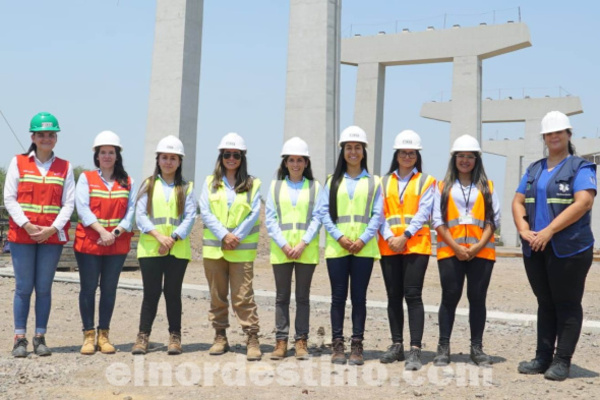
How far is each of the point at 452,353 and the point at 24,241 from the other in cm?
350

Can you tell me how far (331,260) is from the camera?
550 centimetres

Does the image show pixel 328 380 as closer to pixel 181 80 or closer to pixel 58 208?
pixel 58 208

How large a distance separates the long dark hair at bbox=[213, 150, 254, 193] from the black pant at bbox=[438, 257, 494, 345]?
1616 millimetres

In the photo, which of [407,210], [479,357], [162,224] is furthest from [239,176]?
[479,357]

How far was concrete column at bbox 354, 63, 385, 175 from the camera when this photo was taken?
28.8 m

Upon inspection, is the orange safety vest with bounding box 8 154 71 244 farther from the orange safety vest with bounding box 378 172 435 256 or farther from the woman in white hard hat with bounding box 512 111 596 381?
the woman in white hard hat with bounding box 512 111 596 381

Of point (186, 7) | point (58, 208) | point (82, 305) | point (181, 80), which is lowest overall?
point (82, 305)

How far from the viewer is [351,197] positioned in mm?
5473

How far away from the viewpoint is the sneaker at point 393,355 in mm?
5430

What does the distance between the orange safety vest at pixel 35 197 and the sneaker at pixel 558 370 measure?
12.1 ft

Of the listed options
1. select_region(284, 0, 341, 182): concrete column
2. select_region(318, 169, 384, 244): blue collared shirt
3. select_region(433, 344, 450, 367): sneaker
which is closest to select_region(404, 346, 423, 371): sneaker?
select_region(433, 344, 450, 367): sneaker

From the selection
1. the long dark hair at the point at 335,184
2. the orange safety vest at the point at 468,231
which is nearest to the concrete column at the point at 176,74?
the long dark hair at the point at 335,184

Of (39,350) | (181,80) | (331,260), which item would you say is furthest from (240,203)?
(181,80)

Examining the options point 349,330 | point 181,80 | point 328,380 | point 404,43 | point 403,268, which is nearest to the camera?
point 328,380
